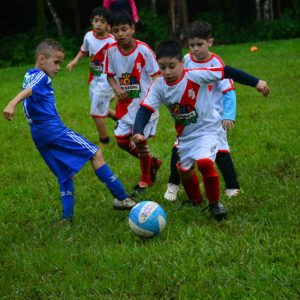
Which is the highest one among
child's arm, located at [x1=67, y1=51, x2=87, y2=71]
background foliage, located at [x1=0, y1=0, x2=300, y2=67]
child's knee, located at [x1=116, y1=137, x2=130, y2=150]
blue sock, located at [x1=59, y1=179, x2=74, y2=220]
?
blue sock, located at [x1=59, y1=179, x2=74, y2=220]

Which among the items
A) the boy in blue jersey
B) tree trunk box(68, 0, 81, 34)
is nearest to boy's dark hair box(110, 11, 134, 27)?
the boy in blue jersey

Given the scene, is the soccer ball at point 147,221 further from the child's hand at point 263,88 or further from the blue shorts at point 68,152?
the child's hand at point 263,88

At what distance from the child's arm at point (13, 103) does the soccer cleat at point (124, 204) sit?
1285mm

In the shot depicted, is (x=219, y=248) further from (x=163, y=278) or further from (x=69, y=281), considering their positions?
(x=69, y=281)

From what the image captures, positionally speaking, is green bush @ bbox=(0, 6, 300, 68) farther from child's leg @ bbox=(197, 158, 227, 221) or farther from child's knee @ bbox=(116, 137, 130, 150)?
child's leg @ bbox=(197, 158, 227, 221)

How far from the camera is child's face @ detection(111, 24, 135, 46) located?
19.8 ft

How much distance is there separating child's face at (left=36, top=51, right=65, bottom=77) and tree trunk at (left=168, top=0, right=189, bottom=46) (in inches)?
647

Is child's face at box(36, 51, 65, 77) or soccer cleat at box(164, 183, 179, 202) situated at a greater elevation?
child's face at box(36, 51, 65, 77)

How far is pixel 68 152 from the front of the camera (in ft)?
17.2

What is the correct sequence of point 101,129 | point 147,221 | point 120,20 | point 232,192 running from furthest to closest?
point 101,129, point 120,20, point 232,192, point 147,221

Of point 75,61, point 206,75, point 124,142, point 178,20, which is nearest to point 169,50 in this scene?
point 206,75

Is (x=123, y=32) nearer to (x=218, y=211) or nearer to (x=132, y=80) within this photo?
(x=132, y=80)

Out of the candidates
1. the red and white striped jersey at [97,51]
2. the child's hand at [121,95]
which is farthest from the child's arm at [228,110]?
the red and white striped jersey at [97,51]

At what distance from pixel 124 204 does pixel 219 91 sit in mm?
1352
